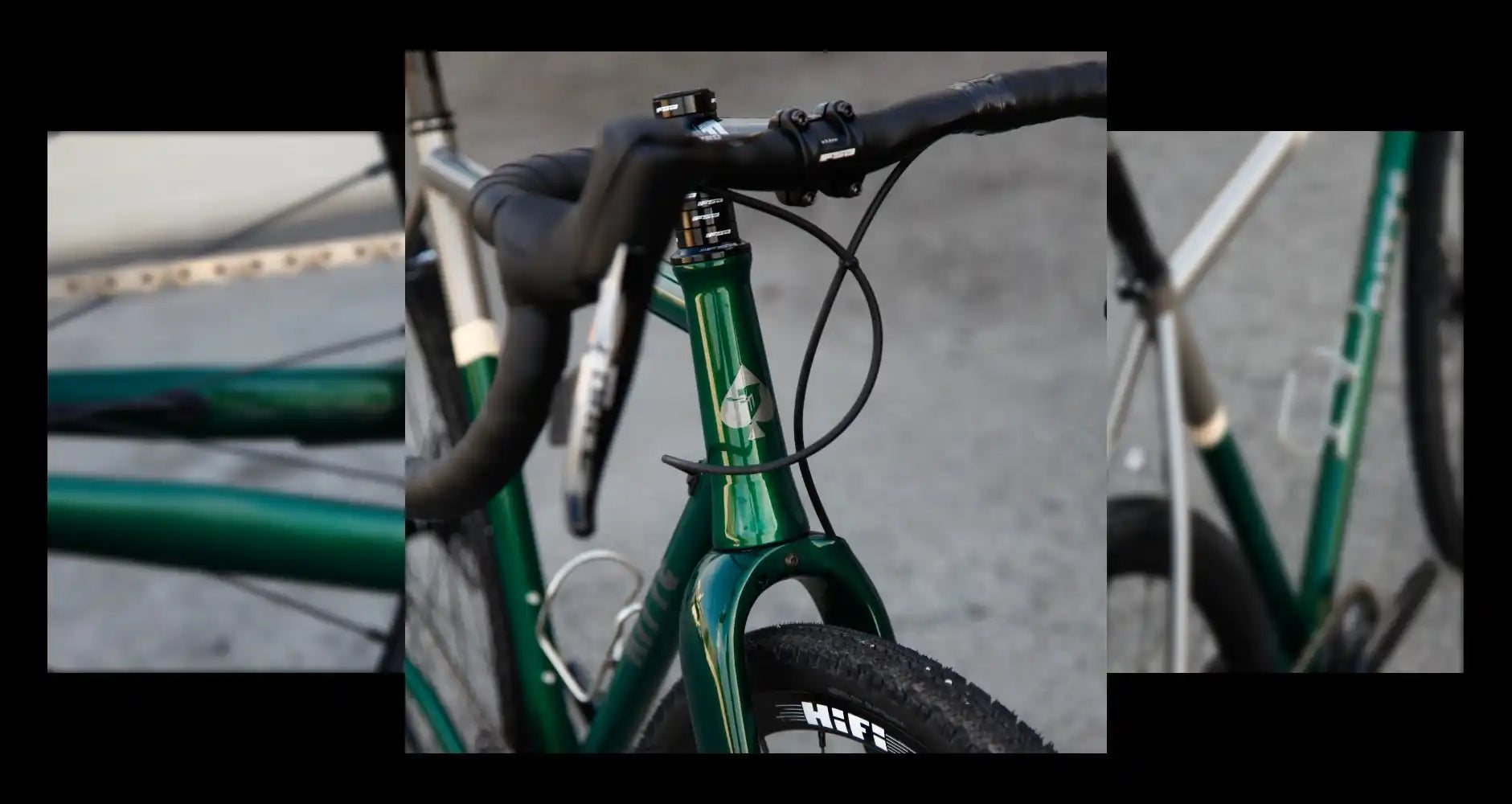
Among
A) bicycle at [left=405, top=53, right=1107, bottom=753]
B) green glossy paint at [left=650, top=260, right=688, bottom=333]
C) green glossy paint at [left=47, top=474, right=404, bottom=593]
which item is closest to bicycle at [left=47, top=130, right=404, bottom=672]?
green glossy paint at [left=47, top=474, right=404, bottom=593]

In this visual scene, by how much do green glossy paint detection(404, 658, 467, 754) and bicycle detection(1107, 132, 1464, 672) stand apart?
447 millimetres

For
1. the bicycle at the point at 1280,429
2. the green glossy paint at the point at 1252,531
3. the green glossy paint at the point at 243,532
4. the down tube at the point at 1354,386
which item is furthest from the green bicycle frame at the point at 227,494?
the down tube at the point at 1354,386

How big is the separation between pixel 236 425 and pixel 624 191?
0.65 m

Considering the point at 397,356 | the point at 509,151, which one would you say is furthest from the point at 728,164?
the point at 397,356

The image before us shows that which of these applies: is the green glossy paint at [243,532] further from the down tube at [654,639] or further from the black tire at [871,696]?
the black tire at [871,696]

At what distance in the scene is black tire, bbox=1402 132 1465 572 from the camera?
3.80 ft

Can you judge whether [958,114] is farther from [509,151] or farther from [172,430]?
[172,430]

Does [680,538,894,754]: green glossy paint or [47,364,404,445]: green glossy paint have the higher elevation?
[47,364,404,445]: green glossy paint

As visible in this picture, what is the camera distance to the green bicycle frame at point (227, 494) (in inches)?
31.5

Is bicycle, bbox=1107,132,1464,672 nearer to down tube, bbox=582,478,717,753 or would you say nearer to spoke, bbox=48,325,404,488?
down tube, bbox=582,478,717,753

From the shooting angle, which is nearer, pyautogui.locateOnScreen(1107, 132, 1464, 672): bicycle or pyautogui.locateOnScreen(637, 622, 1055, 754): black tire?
pyautogui.locateOnScreen(637, 622, 1055, 754): black tire

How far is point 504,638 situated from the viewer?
0.87 m

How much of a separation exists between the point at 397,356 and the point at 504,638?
0.84ft

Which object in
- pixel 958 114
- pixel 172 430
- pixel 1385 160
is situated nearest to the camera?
pixel 958 114
